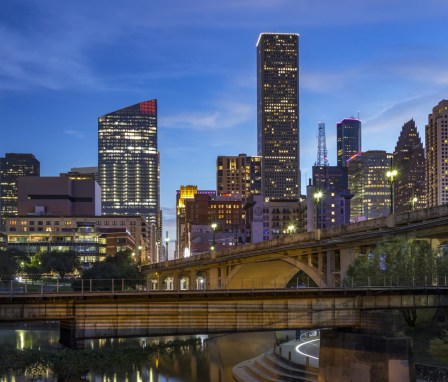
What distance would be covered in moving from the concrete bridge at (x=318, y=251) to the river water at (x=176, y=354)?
35.3 ft

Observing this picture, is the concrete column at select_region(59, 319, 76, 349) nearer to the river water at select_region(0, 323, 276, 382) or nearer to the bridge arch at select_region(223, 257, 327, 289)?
the river water at select_region(0, 323, 276, 382)

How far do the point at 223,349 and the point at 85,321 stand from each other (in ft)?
192

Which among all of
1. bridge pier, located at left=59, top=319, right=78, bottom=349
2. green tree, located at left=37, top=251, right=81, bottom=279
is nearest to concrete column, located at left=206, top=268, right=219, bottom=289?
green tree, located at left=37, top=251, right=81, bottom=279

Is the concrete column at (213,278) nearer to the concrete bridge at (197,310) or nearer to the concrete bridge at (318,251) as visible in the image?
the concrete bridge at (318,251)

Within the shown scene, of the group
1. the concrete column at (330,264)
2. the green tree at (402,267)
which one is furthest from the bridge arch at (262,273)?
the green tree at (402,267)

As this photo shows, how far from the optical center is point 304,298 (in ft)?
162

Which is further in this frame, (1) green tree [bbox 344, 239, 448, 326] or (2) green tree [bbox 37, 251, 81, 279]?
(2) green tree [bbox 37, 251, 81, 279]

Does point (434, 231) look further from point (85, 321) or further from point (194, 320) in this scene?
point (85, 321)

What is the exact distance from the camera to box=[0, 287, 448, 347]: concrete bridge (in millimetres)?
43531

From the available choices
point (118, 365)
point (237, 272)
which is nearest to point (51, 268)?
point (237, 272)

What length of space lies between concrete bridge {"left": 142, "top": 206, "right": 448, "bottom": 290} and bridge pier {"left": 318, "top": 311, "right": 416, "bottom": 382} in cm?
1537

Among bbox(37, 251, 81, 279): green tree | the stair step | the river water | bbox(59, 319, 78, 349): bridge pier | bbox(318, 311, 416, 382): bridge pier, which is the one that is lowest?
the river water

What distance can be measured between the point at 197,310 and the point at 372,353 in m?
12.9

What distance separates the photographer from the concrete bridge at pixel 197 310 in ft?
143
